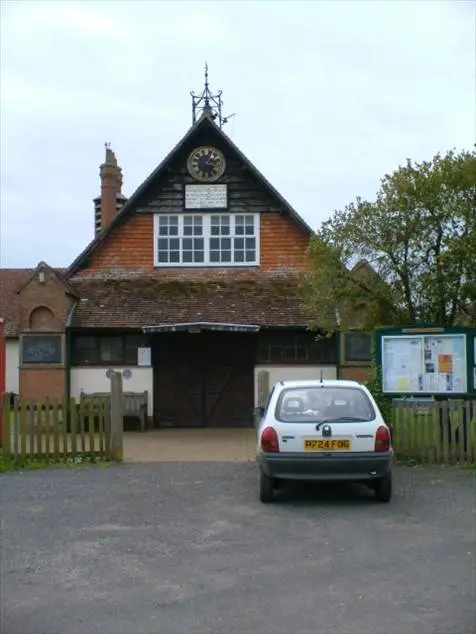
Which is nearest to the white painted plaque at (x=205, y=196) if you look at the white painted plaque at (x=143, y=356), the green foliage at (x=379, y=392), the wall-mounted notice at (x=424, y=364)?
the white painted plaque at (x=143, y=356)

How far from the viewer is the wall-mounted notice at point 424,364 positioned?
14.0 metres

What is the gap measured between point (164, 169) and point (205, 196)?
1.36m

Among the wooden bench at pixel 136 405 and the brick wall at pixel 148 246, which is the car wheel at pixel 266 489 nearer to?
the wooden bench at pixel 136 405

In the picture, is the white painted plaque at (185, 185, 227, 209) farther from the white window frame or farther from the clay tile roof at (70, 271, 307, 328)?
the clay tile roof at (70, 271, 307, 328)

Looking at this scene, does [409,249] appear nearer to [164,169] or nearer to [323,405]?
[323,405]

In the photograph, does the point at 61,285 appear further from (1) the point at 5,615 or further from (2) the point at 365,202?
(1) the point at 5,615

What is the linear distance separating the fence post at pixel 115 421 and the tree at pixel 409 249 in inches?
168

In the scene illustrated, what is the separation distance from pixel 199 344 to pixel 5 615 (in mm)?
15579

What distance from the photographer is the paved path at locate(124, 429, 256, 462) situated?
14.7m

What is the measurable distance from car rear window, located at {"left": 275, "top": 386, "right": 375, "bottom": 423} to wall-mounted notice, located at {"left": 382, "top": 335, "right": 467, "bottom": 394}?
3637 millimetres

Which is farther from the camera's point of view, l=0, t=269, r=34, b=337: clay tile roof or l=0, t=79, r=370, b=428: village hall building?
l=0, t=269, r=34, b=337: clay tile roof

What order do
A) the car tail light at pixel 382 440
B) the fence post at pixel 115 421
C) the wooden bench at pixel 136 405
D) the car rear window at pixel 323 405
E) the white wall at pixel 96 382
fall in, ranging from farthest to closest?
1. the white wall at pixel 96 382
2. the wooden bench at pixel 136 405
3. the fence post at pixel 115 421
4. the car rear window at pixel 323 405
5. the car tail light at pixel 382 440

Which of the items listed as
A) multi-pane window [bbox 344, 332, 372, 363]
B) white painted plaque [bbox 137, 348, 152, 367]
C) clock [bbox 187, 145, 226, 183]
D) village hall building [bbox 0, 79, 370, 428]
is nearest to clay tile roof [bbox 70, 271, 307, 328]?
village hall building [bbox 0, 79, 370, 428]

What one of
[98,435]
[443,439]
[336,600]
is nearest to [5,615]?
[336,600]
